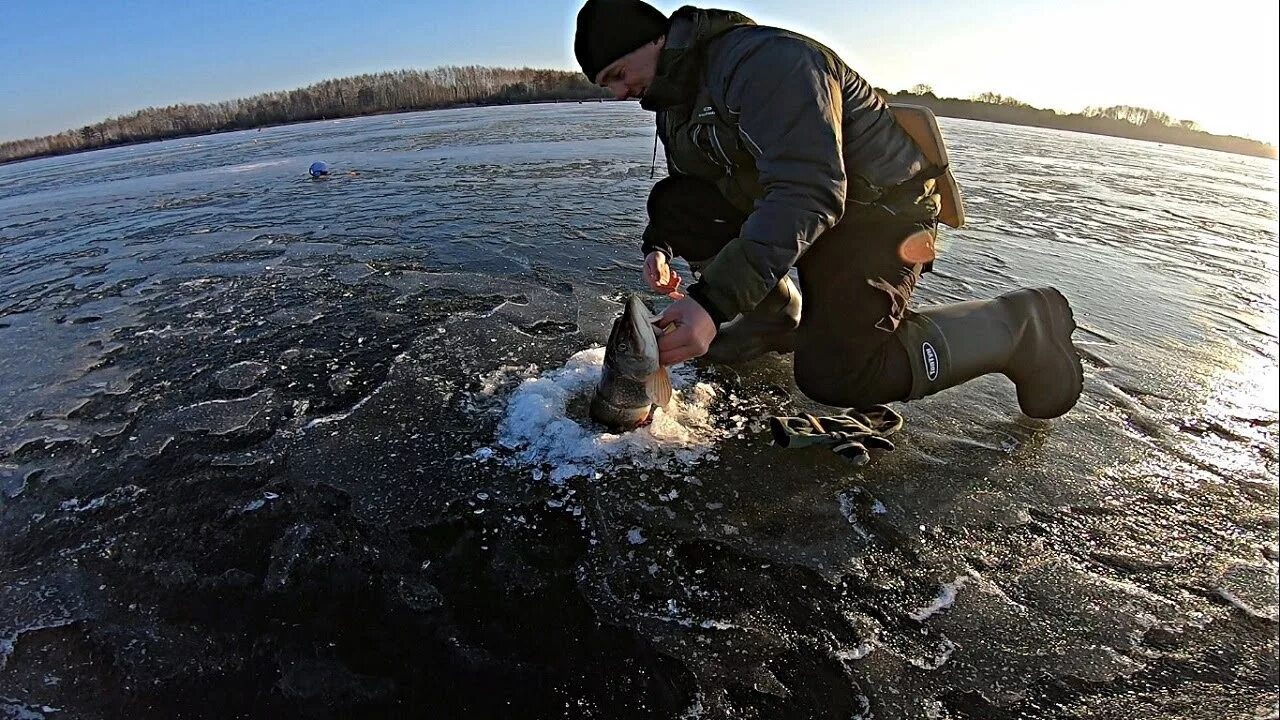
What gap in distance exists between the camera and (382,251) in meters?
4.74

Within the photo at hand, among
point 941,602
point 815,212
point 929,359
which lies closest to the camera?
point 941,602

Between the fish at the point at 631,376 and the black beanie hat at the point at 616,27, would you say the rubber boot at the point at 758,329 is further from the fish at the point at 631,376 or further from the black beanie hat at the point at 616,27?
the black beanie hat at the point at 616,27

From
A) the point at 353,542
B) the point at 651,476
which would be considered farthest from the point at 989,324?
the point at 353,542

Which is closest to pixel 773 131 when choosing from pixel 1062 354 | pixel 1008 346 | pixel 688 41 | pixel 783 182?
pixel 783 182

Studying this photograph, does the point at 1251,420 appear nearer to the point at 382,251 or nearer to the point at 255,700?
the point at 255,700

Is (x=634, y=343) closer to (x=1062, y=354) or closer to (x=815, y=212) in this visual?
(x=815, y=212)

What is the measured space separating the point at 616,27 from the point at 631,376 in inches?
43.0

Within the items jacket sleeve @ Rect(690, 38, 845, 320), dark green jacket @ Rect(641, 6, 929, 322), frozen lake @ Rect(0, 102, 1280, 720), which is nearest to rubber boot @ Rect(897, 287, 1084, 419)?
frozen lake @ Rect(0, 102, 1280, 720)

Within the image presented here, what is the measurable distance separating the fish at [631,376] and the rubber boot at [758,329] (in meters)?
0.66

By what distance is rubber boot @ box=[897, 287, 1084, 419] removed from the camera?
2199mm

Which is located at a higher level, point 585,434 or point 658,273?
point 658,273

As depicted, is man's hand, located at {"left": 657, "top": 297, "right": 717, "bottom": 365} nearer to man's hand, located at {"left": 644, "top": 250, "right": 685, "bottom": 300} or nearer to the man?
the man

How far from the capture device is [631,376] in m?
1.99

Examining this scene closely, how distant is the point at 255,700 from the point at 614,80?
6.41 feet
